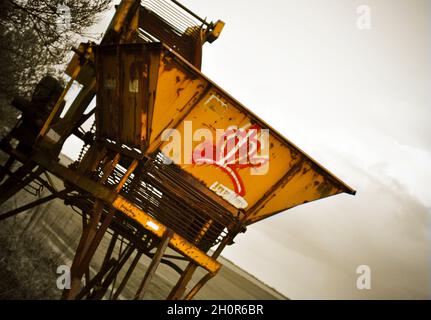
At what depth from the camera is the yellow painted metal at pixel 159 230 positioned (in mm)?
3243

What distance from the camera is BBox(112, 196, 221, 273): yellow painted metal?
3243mm

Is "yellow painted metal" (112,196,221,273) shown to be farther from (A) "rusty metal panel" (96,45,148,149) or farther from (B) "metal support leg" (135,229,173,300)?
(A) "rusty metal panel" (96,45,148,149)

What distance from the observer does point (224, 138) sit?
346cm

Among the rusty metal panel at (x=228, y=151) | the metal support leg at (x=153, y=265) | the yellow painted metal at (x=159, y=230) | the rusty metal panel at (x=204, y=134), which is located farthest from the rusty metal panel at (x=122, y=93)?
the metal support leg at (x=153, y=265)

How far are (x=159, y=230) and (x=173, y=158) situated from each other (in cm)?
96

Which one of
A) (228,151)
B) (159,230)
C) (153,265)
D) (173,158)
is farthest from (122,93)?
(153,265)

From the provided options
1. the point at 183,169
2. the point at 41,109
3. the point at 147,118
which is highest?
the point at 147,118

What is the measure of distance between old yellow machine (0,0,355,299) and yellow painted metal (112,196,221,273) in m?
0.01

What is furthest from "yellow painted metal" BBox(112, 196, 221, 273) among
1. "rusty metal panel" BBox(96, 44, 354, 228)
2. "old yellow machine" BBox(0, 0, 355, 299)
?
"rusty metal panel" BBox(96, 44, 354, 228)

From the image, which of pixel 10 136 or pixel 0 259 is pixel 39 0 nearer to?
pixel 10 136

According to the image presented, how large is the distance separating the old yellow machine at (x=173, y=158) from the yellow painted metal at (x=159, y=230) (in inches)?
0.5

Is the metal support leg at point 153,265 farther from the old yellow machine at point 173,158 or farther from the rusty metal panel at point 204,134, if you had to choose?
the rusty metal panel at point 204,134
